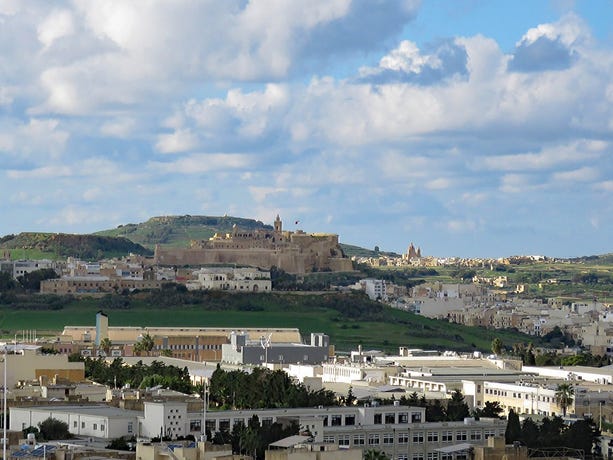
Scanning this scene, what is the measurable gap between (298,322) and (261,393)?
245 feet

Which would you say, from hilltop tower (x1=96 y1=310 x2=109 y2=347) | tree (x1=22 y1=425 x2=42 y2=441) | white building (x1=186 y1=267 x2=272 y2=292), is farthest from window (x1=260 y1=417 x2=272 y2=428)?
white building (x1=186 y1=267 x2=272 y2=292)

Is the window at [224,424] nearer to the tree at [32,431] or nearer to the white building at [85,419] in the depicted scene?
the white building at [85,419]

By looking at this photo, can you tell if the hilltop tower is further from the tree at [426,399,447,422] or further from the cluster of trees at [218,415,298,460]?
the cluster of trees at [218,415,298,460]

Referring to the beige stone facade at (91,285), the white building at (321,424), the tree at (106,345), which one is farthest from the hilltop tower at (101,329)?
the white building at (321,424)

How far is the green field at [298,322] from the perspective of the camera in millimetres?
149500

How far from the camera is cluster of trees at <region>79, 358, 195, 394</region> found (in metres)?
87.6

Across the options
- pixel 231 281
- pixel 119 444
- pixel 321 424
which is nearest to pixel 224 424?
pixel 321 424

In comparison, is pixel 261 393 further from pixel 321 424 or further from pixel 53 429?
pixel 53 429

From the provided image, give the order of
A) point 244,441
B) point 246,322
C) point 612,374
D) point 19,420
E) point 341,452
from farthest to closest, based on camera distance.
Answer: point 246,322 → point 612,374 → point 19,420 → point 244,441 → point 341,452

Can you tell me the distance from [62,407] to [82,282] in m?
104

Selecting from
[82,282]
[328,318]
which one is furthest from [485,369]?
[82,282]

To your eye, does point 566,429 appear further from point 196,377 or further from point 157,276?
point 157,276

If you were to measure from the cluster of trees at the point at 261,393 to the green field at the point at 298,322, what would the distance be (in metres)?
55.4

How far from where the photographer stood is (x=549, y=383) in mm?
97125
